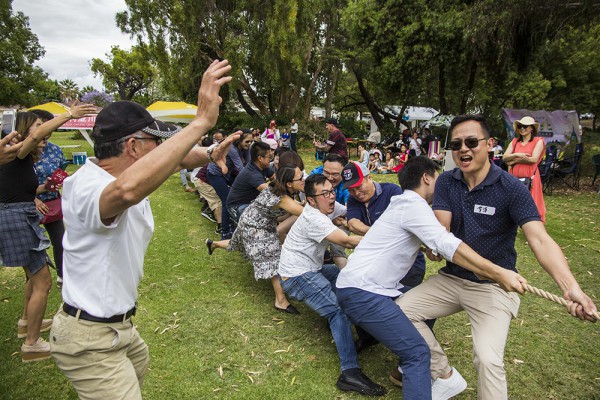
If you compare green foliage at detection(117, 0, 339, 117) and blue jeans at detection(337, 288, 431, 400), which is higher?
green foliage at detection(117, 0, 339, 117)

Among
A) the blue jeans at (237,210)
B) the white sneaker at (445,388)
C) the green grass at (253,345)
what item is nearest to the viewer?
the white sneaker at (445,388)

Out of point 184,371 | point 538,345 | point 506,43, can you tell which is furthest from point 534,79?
point 184,371

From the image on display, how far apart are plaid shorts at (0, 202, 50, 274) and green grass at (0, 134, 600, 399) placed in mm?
983

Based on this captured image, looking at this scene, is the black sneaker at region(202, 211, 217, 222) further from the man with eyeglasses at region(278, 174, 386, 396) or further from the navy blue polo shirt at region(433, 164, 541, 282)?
the navy blue polo shirt at region(433, 164, 541, 282)

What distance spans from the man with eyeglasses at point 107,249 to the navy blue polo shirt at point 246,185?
368 cm

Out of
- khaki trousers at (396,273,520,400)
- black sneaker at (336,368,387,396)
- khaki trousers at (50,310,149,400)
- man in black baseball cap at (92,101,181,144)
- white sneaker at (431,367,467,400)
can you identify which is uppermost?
man in black baseball cap at (92,101,181,144)

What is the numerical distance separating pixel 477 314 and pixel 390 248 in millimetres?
781

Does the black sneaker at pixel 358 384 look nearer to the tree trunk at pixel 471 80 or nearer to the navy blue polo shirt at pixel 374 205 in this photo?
the navy blue polo shirt at pixel 374 205

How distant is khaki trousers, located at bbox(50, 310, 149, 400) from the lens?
6.17 ft

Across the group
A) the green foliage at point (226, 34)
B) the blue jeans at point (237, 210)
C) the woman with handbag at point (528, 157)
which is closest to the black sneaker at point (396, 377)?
the blue jeans at point (237, 210)

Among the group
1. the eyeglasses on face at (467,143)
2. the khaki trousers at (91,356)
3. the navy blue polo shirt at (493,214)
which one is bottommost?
the khaki trousers at (91,356)

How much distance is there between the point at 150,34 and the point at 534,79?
18327 millimetres

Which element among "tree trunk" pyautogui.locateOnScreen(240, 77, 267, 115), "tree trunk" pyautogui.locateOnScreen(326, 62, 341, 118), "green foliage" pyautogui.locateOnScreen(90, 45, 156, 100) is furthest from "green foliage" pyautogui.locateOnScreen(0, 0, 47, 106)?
"tree trunk" pyautogui.locateOnScreen(326, 62, 341, 118)

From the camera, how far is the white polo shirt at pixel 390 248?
2.83 m
